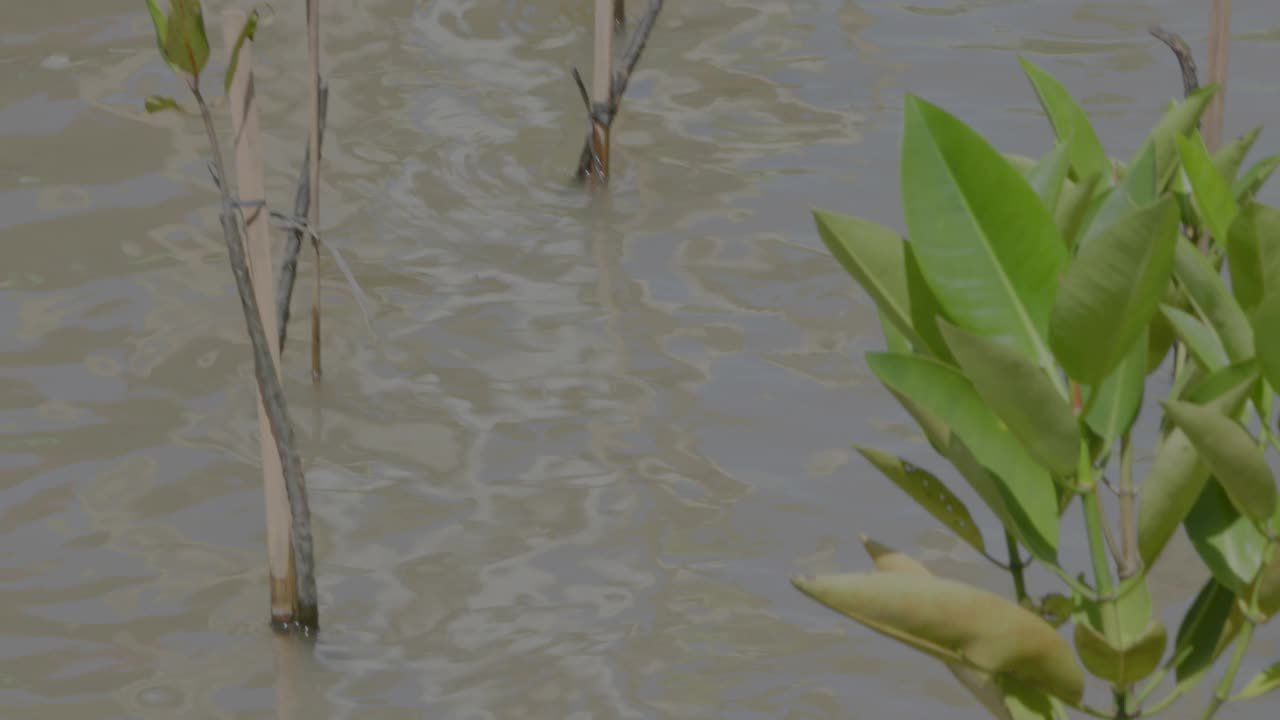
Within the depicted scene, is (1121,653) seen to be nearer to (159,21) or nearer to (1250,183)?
(1250,183)

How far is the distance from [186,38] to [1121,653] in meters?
1.18

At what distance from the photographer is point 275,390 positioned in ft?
6.28

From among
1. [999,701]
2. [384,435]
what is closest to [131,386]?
[384,435]

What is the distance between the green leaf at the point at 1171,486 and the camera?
95cm

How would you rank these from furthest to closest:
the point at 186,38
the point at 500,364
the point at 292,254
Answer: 1. the point at 500,364
2. the point at 292,254
3. the point at 186,38

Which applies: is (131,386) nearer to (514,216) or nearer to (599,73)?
(514,216)

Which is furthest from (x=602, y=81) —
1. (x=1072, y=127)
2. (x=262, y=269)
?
(x=1072, y=127)

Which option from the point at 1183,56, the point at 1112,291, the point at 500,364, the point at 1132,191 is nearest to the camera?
the point at 1112,291

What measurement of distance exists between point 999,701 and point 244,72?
1.20m

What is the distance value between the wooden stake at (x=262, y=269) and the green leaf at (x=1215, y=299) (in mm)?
1125

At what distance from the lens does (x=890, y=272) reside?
991 millimetres

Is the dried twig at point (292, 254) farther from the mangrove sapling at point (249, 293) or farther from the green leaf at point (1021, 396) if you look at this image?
the green leaf at point (1021, 396)

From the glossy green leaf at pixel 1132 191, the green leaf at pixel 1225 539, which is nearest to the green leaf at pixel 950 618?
the green leaf at pixel 1225 539

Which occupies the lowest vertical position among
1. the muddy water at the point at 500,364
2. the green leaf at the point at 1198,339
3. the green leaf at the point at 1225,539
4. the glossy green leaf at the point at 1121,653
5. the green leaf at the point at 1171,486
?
the muddy water at the point at 500,364
